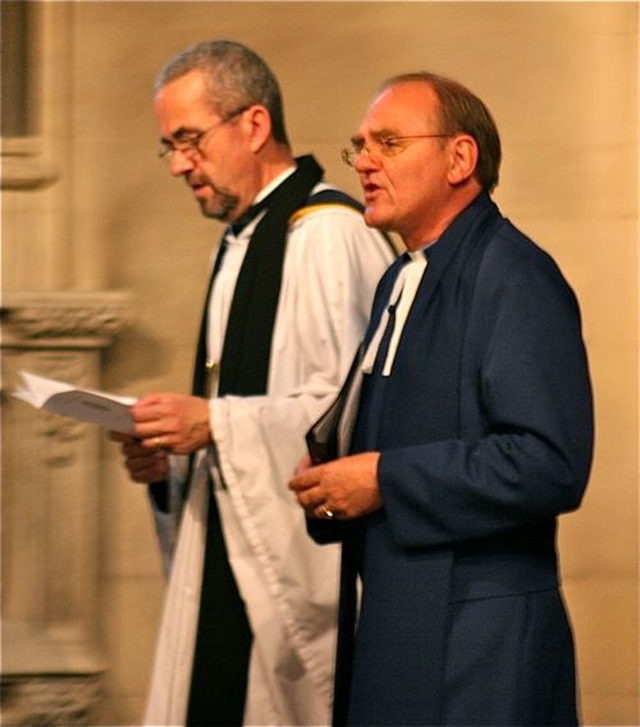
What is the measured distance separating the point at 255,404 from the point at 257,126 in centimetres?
87

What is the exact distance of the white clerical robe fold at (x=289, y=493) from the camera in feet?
19.0

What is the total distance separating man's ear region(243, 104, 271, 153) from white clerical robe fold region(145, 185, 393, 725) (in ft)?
1.16

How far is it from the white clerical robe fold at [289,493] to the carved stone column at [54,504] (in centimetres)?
146

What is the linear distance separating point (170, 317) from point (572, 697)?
11.1 ft

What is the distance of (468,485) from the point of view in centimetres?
432

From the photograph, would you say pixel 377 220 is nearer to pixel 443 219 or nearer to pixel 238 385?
pixel 443 219

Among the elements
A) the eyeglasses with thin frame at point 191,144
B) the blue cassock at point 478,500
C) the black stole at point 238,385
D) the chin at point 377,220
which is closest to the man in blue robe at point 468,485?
the blue cassock at point 478,500

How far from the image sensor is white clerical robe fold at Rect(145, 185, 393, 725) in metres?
5.79

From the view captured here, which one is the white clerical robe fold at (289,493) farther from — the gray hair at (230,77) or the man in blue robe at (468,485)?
the man in blue robe at (468,485)

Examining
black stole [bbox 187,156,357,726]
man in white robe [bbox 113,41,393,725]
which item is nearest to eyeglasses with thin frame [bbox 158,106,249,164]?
man in white robe [bbox 113,41,393,725]

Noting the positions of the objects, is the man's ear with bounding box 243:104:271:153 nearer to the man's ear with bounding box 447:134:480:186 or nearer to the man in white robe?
the man in white robe

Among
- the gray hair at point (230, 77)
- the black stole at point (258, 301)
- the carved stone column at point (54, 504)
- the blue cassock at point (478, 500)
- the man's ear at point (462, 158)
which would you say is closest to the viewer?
the blue cassock at point (478, 500)

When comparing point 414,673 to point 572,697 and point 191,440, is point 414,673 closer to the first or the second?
point 572,697

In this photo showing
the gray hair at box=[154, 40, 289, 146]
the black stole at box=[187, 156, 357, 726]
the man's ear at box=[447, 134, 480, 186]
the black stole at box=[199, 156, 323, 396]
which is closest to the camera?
the man's ear at box=[447, 134, 480, 186]
